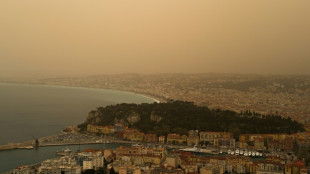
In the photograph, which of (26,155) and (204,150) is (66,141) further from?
(204,150)

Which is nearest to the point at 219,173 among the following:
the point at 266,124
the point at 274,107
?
the point at 266,124

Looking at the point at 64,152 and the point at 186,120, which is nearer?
the point at 64,152

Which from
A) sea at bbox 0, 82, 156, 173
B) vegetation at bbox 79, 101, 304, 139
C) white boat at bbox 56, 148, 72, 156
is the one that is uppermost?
vegetation at bbox 79, 101, 304, 139

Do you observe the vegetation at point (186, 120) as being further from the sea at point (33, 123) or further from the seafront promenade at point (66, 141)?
the sea at point (33, 123)

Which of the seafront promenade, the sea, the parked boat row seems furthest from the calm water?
the parked boat row

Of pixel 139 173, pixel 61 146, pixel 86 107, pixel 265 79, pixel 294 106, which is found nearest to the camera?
pixel 139 173

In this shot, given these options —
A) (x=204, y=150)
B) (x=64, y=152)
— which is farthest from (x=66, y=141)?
(x=204, y=150)

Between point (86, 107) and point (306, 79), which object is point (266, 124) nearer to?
point (306, 79)

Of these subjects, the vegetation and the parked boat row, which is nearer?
the parked boat row

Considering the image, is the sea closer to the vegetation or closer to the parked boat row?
the vegetation
